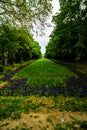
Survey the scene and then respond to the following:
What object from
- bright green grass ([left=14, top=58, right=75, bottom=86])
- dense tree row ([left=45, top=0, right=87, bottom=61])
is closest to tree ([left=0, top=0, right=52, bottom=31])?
bright green grass ([left=14, top=58, right=75, bottom=86])

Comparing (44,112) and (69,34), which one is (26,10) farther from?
(69,34)

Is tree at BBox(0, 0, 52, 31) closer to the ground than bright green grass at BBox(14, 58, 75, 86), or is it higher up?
higher up

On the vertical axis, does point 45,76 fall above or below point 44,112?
below

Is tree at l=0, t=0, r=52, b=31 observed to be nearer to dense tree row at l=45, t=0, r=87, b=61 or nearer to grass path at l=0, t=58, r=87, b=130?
grass path at l=0, t=58, r=87, b=130

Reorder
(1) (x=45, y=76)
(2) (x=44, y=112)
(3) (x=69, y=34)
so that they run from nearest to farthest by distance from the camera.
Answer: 1. (2) (x=44, y=112)
2. (1) (x=45, y=76)
3. (3) (x=69, y=34)

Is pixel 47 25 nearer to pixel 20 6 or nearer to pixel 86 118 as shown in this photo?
pixel 20 6

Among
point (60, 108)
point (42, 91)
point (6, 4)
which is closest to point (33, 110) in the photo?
point (60, 108)

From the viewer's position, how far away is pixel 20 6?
57.6 ft

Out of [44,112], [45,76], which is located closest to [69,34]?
[45,76]

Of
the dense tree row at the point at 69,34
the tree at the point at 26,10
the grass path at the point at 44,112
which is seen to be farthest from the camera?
the dense tree row at the point at 69,34

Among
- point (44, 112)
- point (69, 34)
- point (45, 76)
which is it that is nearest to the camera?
point (44, 112)

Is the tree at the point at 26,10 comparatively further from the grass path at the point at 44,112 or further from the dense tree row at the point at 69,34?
the dense tree row at the point at 69,34

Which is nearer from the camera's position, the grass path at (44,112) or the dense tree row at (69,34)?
the grass path at (44,112)

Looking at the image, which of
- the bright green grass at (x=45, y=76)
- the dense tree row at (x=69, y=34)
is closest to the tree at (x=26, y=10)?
the bright green grass at (x=45, y=76)
